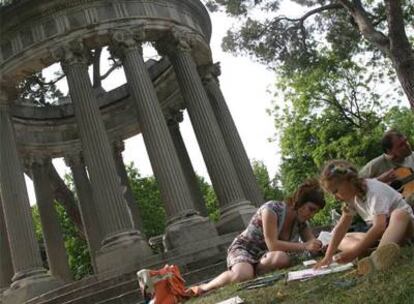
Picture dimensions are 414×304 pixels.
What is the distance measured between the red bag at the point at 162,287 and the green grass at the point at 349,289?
1.46 m

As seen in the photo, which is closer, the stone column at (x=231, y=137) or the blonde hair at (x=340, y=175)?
the blonde hair at (x=340, y=175)

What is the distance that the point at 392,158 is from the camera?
34.9 feet

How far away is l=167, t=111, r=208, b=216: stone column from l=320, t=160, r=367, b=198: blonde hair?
21.7 meters

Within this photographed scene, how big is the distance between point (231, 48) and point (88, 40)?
7707mm

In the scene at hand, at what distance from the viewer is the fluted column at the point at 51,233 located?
28953 millimetres

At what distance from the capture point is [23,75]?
25.8 meters

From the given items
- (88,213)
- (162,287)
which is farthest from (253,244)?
(88,213)

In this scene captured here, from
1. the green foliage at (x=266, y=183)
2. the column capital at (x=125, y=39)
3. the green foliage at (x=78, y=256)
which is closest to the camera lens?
the column capital at (x=125, y=39)

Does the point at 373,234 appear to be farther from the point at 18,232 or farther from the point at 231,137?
the point at 231,137

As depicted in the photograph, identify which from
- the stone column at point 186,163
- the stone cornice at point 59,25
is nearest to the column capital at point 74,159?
the stone column at point 186,163

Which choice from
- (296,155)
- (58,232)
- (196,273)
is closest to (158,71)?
(58,232)

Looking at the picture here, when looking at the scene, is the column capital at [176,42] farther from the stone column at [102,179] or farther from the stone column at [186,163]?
the stone column at [186,163]

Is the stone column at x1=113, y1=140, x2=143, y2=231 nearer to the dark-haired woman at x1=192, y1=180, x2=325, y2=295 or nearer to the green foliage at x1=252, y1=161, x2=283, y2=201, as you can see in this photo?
the dark-haired woman at x1=192, y1=180, x2=325, y2=295

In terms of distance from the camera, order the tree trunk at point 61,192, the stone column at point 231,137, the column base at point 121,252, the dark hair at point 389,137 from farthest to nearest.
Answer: the tree trunk at point 61,192 → the stone column at point 231,137 → the column base at point 121,252 → the dark hair at point 389,137
